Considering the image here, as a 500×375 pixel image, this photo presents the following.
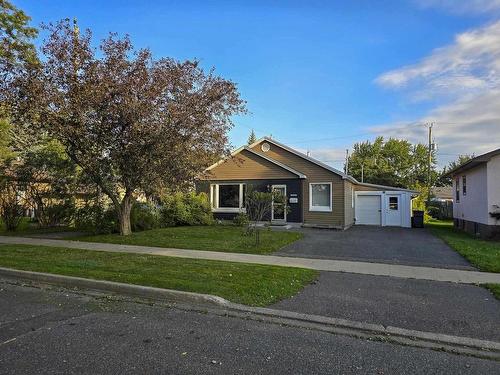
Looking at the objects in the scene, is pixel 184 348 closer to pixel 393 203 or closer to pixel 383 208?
pixel 383 208

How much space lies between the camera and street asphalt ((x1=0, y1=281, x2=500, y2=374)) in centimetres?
435

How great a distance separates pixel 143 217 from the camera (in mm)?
19812

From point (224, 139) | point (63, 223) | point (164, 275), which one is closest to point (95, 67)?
point (224, 139)

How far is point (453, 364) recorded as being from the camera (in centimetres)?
457

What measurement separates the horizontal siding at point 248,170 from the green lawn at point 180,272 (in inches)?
505

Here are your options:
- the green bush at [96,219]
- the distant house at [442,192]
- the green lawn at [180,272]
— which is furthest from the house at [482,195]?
the distant house at [442,192]

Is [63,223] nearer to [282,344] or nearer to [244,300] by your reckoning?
[244,300]

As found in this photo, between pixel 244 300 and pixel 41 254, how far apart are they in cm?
745

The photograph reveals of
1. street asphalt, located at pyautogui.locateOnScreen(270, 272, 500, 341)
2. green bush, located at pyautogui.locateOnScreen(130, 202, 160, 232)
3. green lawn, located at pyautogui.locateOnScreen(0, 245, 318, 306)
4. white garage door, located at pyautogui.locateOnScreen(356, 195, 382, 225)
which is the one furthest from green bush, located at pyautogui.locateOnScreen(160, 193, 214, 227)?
street asphalt, located at pyautogui.locateOnScreen(270, 272, 500, 341)

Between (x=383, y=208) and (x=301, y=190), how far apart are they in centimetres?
686

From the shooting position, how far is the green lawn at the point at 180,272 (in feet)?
24.4

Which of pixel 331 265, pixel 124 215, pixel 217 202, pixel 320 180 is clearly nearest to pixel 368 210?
pixel 320 180

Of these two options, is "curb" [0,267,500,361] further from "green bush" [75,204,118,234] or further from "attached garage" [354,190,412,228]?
"attached garage" [354,190,412,228]

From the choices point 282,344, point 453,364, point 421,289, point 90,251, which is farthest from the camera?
point 90,251
